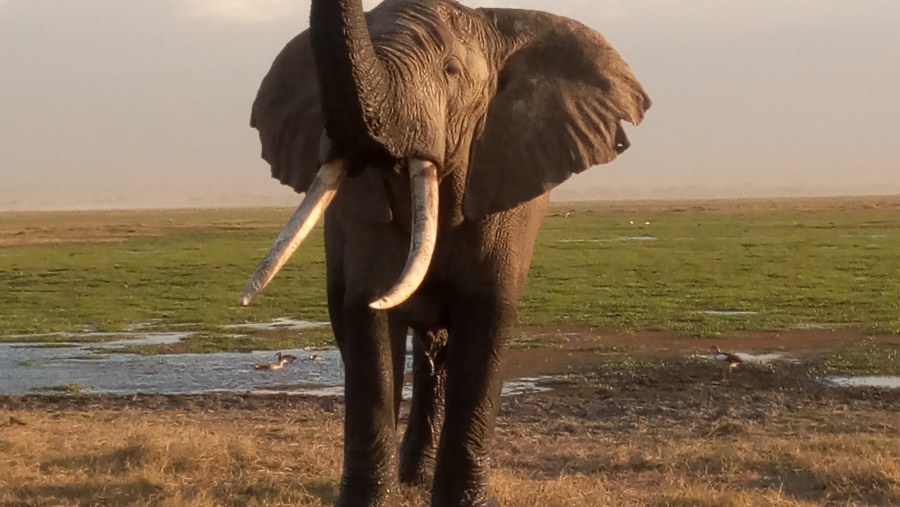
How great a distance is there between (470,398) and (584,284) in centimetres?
1949

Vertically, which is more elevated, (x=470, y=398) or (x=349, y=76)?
(x=349, y=76)

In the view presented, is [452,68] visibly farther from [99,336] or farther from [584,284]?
[584,284]

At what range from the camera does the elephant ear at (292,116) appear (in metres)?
5.45

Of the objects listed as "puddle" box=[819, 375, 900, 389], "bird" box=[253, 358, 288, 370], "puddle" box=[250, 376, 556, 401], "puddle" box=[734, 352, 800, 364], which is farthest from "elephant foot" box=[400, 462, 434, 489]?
"puddle" box=[734, 352, 800, 364]

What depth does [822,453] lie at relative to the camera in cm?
750

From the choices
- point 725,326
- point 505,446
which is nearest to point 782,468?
point 505,446

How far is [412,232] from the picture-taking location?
447 cm

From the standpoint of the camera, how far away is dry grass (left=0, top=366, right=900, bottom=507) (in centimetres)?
642

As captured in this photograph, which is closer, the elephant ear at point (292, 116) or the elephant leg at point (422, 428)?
the elephant ear at point (292, 116)

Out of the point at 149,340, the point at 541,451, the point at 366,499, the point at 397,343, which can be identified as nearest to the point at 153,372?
the point at 149,340

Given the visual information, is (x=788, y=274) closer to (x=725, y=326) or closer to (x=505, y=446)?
(x=725, y=326)

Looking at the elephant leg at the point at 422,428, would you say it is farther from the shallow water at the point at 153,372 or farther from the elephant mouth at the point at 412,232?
the shallow water at the point at 153,372

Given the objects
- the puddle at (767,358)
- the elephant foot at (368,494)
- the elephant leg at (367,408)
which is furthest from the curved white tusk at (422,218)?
the puddle at (767,358)

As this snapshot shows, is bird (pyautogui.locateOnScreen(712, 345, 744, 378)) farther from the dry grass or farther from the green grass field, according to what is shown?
the green grass field
